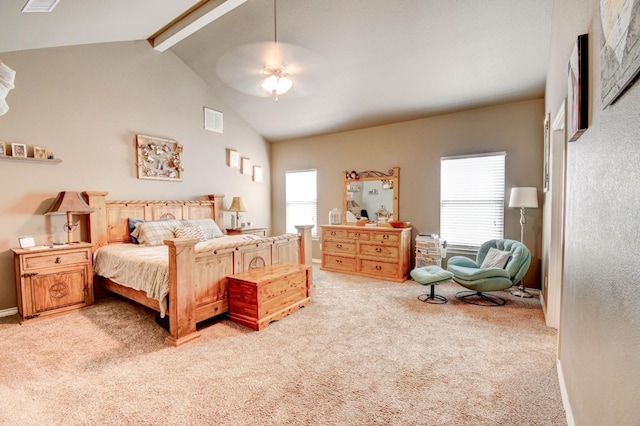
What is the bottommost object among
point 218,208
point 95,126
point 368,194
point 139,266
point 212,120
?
point 139,266

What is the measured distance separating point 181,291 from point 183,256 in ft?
1.03

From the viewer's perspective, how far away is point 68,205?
3.57 m

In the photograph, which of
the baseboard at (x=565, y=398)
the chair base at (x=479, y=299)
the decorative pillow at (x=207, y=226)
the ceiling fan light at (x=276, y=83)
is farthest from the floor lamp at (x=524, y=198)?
the decorative pillow at (x=207, y=226)

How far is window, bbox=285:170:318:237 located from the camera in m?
6.31

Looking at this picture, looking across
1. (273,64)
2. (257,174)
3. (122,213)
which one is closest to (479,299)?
(273,64)

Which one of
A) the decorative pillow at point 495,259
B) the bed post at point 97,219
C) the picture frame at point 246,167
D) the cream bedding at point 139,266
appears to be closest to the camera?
the cream bedding at point 139,266

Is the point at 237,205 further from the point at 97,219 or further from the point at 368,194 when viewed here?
the point at 368,194

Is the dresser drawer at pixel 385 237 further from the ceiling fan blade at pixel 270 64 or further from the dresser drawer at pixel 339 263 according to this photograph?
the ceiling fan blade at pixel 270 64

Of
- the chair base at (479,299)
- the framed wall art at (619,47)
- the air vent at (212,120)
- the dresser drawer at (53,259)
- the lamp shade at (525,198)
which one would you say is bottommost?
the chair base at (479,299)

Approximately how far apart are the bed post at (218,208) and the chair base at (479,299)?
4.10 metres

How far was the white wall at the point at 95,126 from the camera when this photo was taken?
345 centimetres

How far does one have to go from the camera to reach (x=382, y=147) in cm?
541

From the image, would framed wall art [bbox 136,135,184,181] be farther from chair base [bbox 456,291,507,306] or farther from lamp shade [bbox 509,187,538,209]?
lamp shade [bbox 509,187,538,209]

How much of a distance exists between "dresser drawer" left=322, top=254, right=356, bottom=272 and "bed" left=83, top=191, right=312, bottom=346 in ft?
3.98
